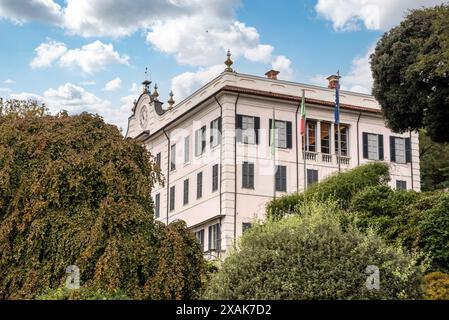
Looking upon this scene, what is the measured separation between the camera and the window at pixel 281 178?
40969 millimetres

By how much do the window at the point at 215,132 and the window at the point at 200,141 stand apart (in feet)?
3.22

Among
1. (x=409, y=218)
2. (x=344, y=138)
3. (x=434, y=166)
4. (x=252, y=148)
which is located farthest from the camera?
(x=434, y=166)

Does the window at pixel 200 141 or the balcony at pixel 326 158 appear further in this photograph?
the window at pixel 200 141

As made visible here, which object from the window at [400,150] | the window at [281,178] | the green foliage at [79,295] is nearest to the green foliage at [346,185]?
the window at [281,178]

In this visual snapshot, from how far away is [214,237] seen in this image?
40531 mm

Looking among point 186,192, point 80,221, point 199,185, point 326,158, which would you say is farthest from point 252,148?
point 80,221

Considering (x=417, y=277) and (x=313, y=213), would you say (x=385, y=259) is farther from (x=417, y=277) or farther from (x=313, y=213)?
(x=313, y=213)

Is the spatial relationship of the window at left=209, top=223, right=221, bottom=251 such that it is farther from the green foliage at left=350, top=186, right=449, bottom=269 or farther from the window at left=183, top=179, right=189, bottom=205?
the green foliage at left=350, top=186, right=449, bottom=269

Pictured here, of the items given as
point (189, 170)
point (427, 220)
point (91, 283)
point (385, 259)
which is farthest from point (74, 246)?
point (189, 170)

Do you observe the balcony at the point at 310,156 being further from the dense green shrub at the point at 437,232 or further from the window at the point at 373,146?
the dense green shrub at the point at 437,232

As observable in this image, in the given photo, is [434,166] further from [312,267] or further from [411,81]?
[312,267]

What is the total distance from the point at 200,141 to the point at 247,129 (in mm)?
3301

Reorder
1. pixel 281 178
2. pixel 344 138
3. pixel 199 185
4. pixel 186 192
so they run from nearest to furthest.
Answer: pixel 281 178, pixel 199 185, pixel 344 138, pixel 186 192

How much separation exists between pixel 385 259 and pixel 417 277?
85cm
